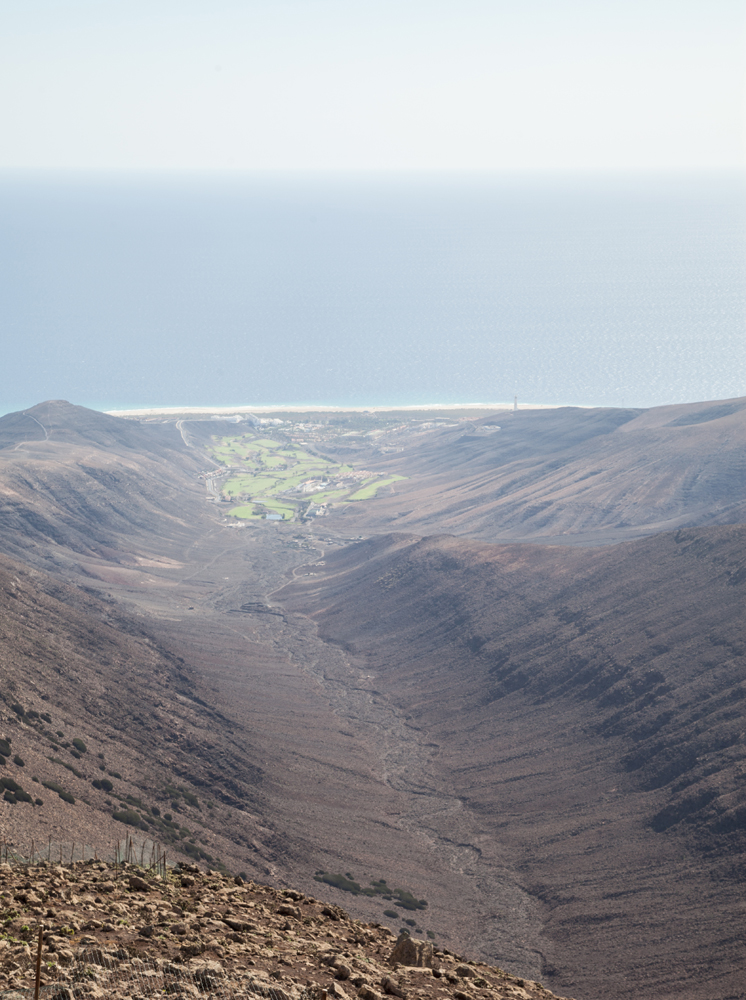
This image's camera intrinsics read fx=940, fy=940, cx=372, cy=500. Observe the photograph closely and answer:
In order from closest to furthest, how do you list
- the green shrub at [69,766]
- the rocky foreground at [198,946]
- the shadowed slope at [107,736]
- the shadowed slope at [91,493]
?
the rocky foreground at [198,946] < the shadowed slope at [107,736] < the green shrub at [69,766] < the shadowed slope at [91,493]

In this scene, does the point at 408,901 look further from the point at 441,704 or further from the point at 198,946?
the point at 198,946

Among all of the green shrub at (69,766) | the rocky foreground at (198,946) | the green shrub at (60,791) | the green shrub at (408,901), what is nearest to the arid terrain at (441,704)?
the green shrub at (69,766)

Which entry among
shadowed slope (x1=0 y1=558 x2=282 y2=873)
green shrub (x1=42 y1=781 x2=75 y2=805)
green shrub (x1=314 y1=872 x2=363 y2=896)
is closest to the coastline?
shadowed slope (x1=0 y1=558 x2=282 y2=873)

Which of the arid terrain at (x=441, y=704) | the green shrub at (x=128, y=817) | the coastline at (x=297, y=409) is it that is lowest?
the green shrub at (x=128, y=817)

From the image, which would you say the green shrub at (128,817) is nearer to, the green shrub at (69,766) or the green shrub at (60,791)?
the green shrub at (60,791)

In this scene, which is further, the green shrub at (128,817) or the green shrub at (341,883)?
the green shrub at (341,883)

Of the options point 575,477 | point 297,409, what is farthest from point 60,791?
point 297,409
